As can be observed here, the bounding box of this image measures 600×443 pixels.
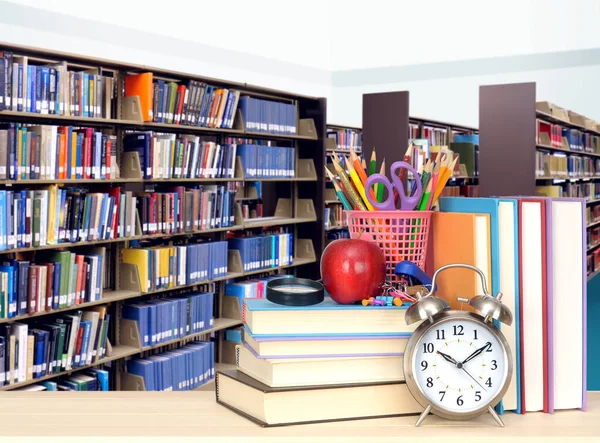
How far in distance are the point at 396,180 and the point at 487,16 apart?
35.3ft

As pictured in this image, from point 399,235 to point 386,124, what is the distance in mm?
5592

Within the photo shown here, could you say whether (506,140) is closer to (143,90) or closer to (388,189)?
(143,90)

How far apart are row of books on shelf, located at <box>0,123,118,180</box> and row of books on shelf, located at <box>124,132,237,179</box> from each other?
202 mm

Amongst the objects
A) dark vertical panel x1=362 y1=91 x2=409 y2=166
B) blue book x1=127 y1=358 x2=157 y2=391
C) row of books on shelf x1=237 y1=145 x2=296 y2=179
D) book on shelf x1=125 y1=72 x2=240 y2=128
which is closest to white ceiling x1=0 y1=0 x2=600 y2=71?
dark vertical panel x1=362 y1=91 x2=409 y2=166

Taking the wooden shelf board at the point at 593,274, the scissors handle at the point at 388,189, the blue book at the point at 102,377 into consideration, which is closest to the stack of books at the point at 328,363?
the scissors handle at the point at 388,189

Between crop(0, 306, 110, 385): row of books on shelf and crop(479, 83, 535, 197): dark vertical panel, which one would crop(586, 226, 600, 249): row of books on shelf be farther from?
crop(0, 306, 110, 385): row of books on shelf

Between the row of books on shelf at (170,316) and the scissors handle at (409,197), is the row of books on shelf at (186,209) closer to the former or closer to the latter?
the row of books on shelf at (170,316)

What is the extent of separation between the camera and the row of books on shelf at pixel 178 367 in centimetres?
416

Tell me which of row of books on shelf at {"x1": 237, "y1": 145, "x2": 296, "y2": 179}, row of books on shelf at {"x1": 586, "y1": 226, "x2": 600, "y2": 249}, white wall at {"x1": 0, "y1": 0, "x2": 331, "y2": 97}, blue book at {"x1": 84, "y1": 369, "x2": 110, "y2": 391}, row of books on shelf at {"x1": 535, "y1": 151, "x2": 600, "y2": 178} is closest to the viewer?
blue book at {"x1": 84, "y1": 369, "x2": 110, "y2": 391}

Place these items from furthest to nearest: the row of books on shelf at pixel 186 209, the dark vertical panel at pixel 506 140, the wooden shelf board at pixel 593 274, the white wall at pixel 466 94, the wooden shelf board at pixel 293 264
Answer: the white wall at pixel 466 94, the wooden shelf board at pixel 593 274, the dark vertical panel at pixel 506 140, the wooden shelf board at pixel 293 264, the row of books on shelf at pixel 186 209

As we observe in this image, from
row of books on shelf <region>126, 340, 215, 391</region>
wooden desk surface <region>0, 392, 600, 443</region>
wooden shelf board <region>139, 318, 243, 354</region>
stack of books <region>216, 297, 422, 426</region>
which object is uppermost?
stack of books <region>216, 297, 422, 426</region>

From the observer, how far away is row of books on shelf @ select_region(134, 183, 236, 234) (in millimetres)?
4133

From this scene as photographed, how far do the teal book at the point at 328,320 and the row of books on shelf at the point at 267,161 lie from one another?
13.0 ft

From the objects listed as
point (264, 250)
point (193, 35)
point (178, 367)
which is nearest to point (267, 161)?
point (264, 250)
